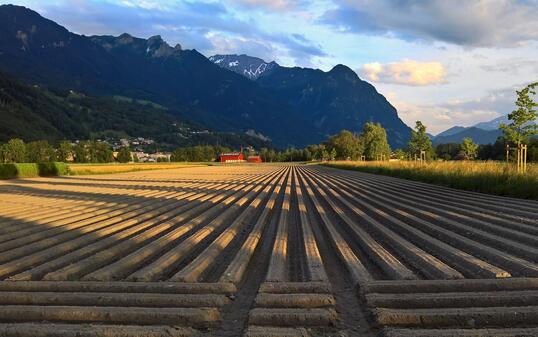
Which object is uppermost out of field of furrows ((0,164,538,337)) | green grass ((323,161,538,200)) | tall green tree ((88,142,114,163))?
tall green tree ((88,142,114,163))

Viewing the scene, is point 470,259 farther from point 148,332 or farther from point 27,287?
point 27,287

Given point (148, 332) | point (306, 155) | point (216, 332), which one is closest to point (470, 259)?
point (216, 332)

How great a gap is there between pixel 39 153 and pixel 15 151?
7798 mm

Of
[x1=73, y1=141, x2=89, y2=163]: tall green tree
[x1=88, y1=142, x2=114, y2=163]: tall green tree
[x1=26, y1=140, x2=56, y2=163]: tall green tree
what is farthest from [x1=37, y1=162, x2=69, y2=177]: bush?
[x1=73, y1=141, x2=89, y2=163]: tall green tree

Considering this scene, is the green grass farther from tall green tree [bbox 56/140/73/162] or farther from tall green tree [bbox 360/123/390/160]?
tall green tree [bbox 56/140/73/162]

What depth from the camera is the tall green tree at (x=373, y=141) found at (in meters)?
90.3

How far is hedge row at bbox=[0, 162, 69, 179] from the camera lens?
36787 millimetres

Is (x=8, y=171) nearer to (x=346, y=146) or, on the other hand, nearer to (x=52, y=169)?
(x=52, y=169)

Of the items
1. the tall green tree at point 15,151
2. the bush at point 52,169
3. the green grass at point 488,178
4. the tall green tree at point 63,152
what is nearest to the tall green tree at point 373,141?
the bush at point 52,169

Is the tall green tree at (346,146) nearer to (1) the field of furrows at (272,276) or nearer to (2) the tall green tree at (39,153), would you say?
(2) the tall green tree at (39,153)

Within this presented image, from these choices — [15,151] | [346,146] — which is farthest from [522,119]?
[15,151]

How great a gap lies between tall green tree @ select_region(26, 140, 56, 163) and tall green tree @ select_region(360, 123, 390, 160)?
77669 mm

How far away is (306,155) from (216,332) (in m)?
156

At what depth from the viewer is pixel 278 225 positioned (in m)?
9.80
